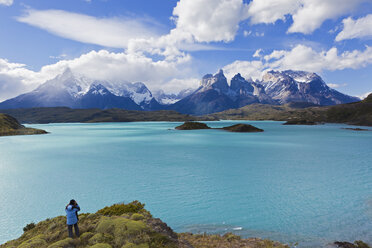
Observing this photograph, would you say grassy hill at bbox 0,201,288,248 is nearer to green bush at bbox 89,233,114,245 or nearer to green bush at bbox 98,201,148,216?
green bush at bbox 89,233,114,245

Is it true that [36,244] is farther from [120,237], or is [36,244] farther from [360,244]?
[360,244]

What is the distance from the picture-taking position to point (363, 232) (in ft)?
55.6

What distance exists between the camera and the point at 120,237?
12.4m

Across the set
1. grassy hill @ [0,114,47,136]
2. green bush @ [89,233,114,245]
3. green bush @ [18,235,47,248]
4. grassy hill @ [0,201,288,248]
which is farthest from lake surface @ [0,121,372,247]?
grassy hill @ [0,114,47,136]

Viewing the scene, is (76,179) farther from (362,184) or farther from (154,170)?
(362,184)

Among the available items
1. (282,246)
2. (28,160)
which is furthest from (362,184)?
(28,160)

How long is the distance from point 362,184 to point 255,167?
16204mm

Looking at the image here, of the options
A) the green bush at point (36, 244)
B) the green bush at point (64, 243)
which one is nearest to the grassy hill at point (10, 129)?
the green bush at point (36, 244)

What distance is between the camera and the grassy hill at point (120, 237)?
12.1 m

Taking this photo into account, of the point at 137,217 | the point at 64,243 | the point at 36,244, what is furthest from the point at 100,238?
the point at 36,244

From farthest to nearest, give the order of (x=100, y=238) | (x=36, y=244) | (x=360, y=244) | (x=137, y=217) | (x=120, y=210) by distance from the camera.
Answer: (x=120, y=210)
(x=137, y=217)
(x=360, y=244)
(x=100, y=238)
(x=36, y=244)

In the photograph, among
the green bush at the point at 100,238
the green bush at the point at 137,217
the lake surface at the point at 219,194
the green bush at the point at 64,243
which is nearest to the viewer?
the green bush at the point at 64,243

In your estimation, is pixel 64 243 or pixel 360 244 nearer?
pixel 64 243

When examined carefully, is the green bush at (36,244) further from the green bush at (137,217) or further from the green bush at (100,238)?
the green bush at (137,217)
